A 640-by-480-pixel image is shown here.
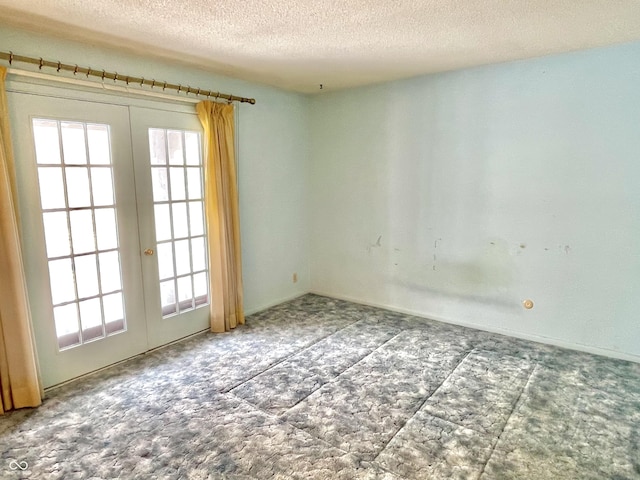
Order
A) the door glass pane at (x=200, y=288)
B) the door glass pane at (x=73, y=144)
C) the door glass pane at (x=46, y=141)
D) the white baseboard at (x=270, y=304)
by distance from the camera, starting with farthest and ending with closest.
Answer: the white baseboard at (x=270, y=304) → the door glass pane at (x=200, y=288) → the door glass pane at (x=73, y=144) → the door glass pane at (x=46, y=141)

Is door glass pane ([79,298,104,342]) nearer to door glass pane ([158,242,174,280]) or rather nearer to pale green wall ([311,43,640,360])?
door glass pane ([158,242,174,280])

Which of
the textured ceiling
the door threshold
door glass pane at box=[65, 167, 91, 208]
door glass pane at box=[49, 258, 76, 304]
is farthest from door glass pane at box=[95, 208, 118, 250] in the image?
the textured ceiling

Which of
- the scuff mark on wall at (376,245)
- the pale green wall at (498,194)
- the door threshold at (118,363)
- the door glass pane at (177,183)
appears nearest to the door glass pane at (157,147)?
the door glass pane at (177,183)

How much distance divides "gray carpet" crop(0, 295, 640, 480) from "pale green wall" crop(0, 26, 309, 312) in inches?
43.0

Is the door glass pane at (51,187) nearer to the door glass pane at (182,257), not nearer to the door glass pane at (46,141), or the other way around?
the door glass pane at (46,141)

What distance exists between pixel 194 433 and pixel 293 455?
617 millimetres

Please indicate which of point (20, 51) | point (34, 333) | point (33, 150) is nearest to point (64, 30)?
point (20, 51)

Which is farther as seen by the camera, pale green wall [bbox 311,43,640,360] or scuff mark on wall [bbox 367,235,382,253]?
scuff mark on wall [bbox 367,235,382,253]

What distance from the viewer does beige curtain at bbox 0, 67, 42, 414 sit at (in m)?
2.39

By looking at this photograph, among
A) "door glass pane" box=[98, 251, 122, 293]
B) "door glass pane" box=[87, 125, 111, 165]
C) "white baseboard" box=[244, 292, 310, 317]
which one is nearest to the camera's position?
"door glass pane" box=[87, 125, 111, 165]

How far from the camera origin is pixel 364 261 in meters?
4.61

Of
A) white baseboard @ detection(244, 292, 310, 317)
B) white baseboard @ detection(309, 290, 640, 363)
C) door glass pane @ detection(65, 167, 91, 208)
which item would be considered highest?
door glass pane @ detection(65, 167, 91, 208)

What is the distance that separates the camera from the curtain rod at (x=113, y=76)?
2.49 metres

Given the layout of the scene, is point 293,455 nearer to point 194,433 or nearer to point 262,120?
point 194,433
